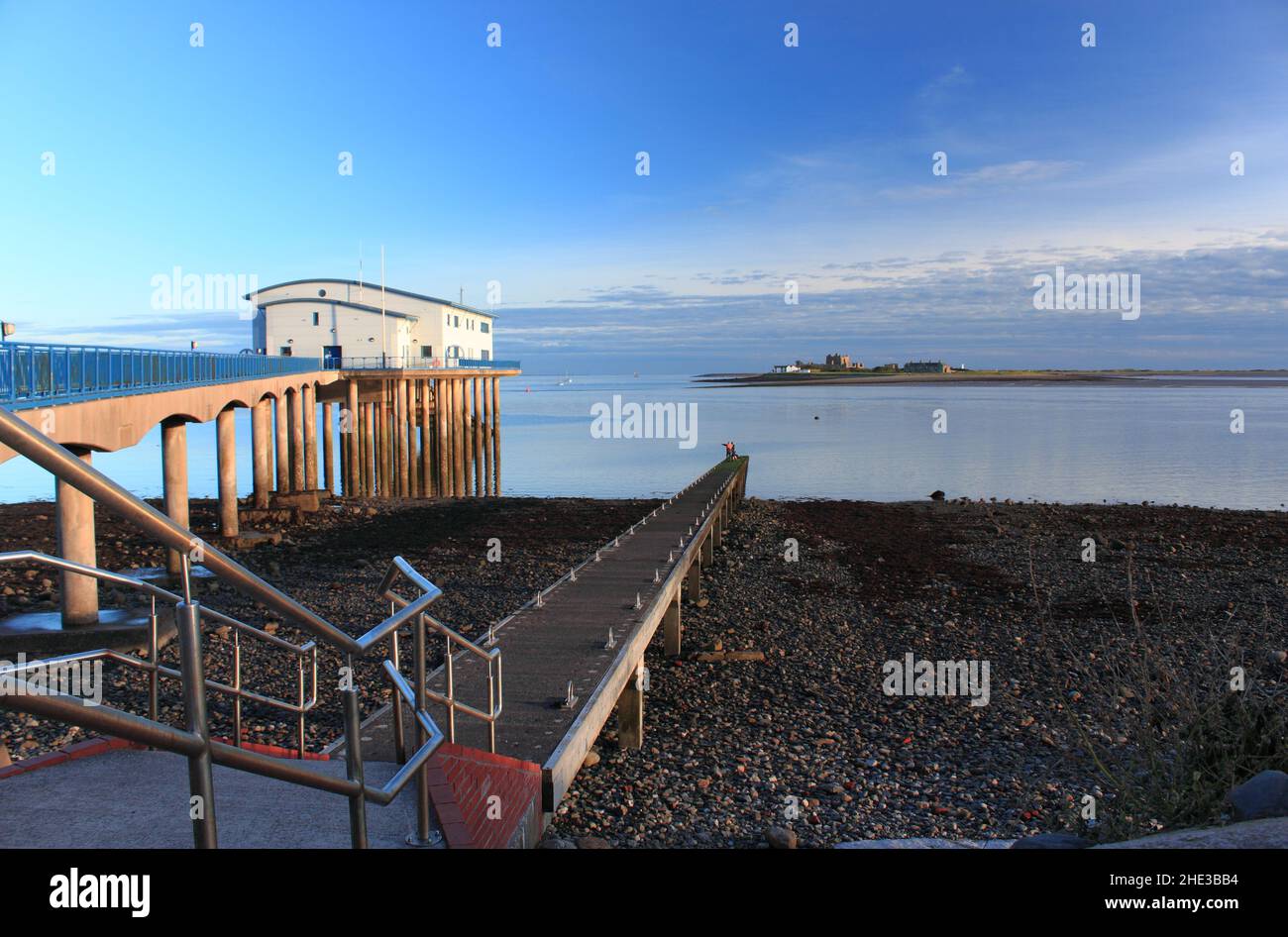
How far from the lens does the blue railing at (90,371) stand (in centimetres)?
1026

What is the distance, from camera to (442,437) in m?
43.0

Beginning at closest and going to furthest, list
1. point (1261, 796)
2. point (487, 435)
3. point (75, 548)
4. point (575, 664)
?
1. point (1261, 796)
2. point (575, 664)
3. point (75, 548)
4. point (487, 435)

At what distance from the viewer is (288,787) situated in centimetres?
442

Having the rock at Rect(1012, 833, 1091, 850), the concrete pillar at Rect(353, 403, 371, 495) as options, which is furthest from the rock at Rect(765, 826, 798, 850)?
the concrete pillar at Rect(353, 403, 371, 495)

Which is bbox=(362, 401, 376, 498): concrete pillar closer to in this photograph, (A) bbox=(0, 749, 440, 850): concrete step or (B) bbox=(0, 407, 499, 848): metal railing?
(A) bbox=(0, 749, 440, 850): concrete step

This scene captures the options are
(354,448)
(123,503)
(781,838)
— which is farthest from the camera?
(354,448)

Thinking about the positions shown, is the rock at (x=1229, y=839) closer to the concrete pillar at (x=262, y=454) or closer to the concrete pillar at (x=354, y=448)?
the concrete pillar at (x=262, y=454)

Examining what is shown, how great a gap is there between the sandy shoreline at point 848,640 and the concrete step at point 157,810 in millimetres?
2983

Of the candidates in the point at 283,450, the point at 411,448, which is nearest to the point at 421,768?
the point at 283,450

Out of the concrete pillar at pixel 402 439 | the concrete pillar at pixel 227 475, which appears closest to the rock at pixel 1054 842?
the concrete pillar at pixel 227 475

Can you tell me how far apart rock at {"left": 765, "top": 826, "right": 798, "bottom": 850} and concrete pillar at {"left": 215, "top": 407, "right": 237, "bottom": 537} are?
16683 mm

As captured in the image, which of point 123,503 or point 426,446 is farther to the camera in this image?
point 426,446

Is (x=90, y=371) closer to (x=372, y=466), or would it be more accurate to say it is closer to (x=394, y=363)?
(x=372, y=466)

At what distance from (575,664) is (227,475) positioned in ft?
49.6
